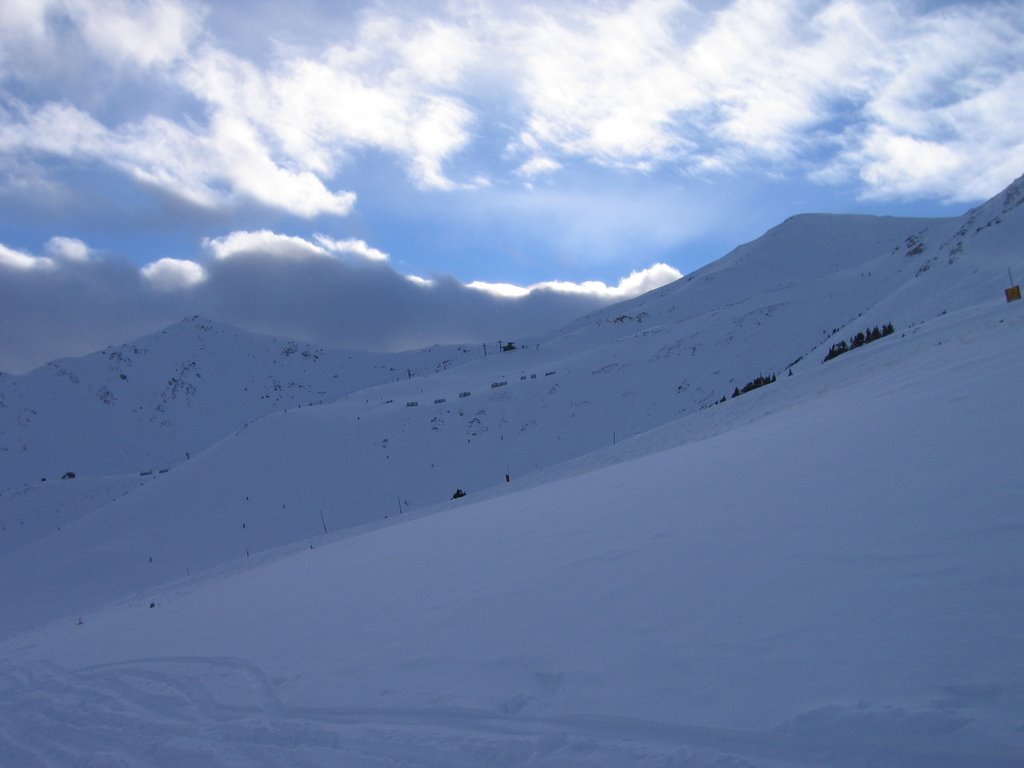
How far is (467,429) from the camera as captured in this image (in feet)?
117

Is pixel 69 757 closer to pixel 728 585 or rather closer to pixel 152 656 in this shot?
pixel 152 656

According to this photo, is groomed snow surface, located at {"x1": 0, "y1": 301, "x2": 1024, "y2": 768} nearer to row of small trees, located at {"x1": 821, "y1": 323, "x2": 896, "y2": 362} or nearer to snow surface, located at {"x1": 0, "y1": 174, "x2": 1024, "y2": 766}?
snow surface, located at {"x1": 0, "y1": 174, "x2": 1024, "y2": 766}

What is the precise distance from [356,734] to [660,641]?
1.92 meters

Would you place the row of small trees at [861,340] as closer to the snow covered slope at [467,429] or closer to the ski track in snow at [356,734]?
the snow covered slope at [467,429]

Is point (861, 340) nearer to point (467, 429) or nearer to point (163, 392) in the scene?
point (467, 429)

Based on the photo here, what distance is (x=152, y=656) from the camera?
25.7 ft

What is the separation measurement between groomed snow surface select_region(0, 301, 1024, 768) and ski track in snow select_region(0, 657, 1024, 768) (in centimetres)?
2

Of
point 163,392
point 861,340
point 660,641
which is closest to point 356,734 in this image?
point 660,641

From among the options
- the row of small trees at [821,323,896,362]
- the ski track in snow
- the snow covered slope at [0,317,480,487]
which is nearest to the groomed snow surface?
the ski track in snow

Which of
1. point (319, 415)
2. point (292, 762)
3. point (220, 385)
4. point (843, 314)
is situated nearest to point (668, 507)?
point (292, 762)

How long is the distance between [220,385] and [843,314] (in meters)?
72.0

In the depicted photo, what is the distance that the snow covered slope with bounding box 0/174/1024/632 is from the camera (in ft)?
77.7

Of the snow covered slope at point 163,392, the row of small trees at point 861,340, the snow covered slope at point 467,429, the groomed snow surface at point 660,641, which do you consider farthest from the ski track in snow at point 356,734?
the snow covered slope at point 163,392

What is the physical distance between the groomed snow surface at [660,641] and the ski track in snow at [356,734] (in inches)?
0.6
